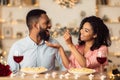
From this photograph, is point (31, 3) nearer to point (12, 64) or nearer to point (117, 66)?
point (117, 66)

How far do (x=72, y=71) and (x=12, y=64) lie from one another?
0.78 m

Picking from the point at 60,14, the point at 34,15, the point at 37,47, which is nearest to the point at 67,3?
the point at 60,14

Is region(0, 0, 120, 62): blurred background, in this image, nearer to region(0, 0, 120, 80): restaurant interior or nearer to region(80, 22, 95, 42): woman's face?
region(0, 0, 120, 80): restaurant interior

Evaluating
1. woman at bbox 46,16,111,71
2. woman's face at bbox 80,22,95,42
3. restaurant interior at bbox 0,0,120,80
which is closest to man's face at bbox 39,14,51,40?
woman at bbox 46,16,111,71

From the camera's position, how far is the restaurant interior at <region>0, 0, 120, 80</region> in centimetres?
577

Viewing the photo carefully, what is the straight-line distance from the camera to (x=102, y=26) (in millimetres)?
2693

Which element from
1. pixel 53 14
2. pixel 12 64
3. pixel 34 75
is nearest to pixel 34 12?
pixel 12 64

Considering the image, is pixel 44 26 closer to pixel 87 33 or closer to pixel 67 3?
pixel 87 33

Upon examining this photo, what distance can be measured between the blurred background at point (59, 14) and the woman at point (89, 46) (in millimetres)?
3051

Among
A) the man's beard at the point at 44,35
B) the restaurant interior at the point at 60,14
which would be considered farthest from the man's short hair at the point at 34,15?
the restaurant interior at the point at 60,14

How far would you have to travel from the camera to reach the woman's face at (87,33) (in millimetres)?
2555

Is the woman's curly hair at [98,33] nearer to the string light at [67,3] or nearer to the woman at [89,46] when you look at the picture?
the woman at [89,46]

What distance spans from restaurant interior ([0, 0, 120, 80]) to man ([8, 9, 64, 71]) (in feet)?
9.42

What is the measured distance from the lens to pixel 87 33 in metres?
2.56
